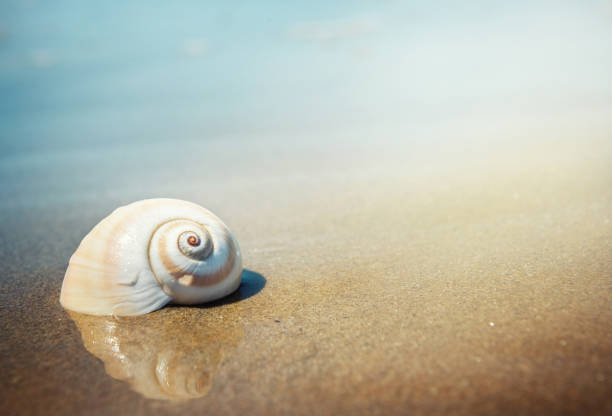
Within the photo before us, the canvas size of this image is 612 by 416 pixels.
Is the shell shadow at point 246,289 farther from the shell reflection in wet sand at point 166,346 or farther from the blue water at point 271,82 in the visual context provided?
the blue water at point 271,82

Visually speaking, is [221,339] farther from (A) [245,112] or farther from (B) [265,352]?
(A) [245,112]

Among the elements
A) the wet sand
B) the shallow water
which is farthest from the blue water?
the wet sand

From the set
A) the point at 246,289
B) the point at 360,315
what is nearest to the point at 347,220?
the point at 246,289

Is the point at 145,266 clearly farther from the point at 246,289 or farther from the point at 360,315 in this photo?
the point at 360,315

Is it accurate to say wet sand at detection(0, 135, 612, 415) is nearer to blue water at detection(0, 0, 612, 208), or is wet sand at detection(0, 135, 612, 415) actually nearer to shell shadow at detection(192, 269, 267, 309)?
shell shadow at detection(192, 269, 267, 309)

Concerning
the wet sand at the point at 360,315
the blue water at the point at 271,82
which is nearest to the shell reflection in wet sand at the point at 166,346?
the wet sand at the point at 360,315

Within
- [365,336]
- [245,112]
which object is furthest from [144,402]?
[245,112]
